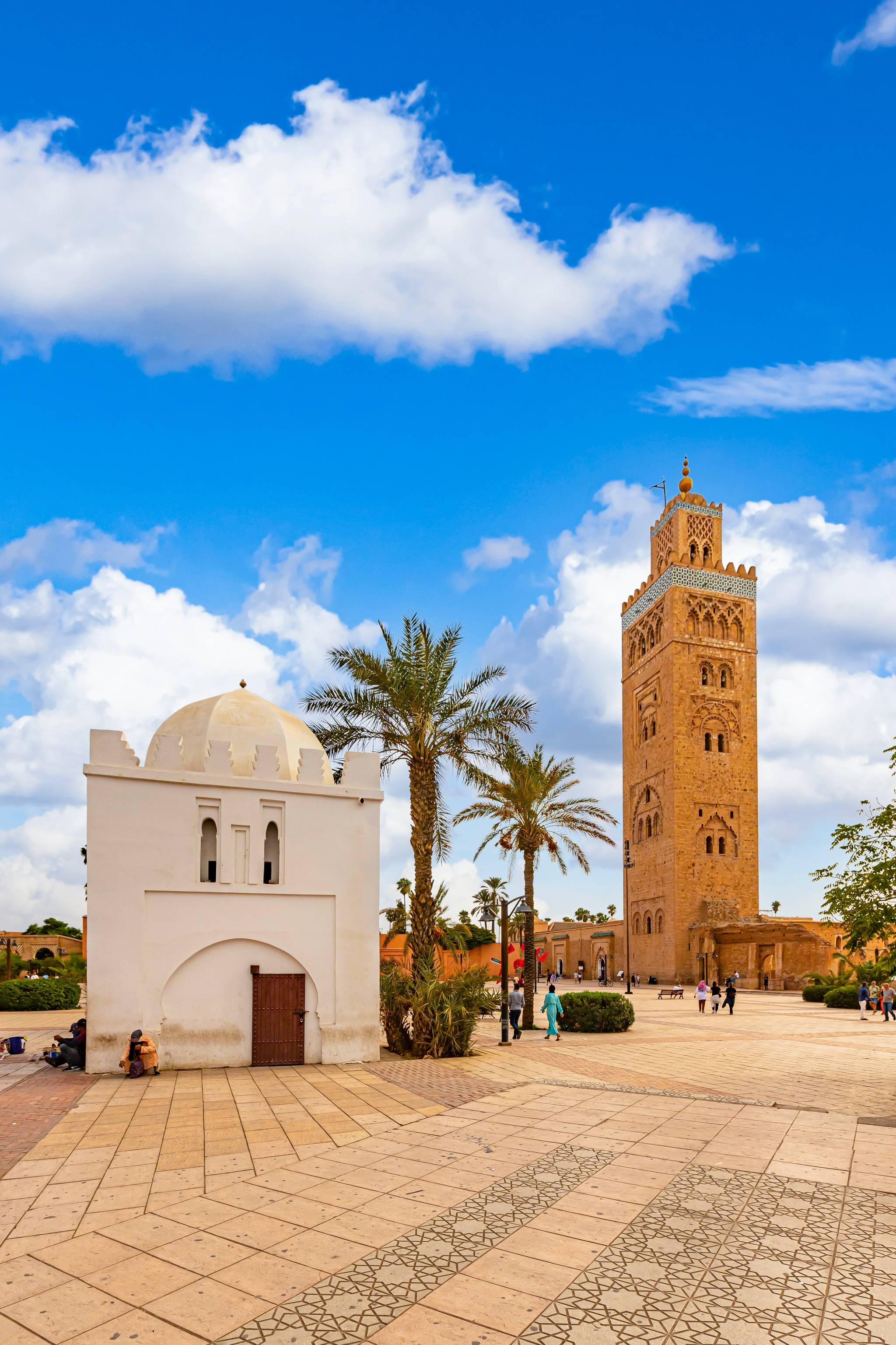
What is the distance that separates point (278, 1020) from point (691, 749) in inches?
1696

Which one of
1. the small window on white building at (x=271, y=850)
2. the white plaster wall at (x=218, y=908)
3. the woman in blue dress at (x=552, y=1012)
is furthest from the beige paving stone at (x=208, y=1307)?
the woman in blue dress at (x=552, y=1012)

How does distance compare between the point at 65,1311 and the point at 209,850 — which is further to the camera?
the point at 209,850

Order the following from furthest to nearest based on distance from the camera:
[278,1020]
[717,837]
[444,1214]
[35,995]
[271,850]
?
[717,837] → [35,995] → [271,850] → [278,1020] → [444,1214]

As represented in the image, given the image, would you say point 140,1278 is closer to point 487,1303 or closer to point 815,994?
point 487,1303

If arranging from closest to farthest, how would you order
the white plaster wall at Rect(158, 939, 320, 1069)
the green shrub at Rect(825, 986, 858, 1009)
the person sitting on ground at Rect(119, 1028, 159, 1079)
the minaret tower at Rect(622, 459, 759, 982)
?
the person sitting on ground at Rect(119, 1028, 159, 1079)
the white plaster wall at Rect(158, 939, 320, 1069)
the green shrub at Rect(825, 986, 858, 1009)
the minaret tower at Rect(622, 459, 759, 982)

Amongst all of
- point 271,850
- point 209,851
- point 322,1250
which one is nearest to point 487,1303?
point 322,1250

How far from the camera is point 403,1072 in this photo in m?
14.7

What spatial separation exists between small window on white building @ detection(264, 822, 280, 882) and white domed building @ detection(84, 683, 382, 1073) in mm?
22

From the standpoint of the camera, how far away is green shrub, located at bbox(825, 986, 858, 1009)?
31328mm

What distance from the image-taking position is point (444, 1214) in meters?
7.11

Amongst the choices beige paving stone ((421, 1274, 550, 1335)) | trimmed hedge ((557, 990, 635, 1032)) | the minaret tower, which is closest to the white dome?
trimmed hedge ((557, 990, 635, 1032))

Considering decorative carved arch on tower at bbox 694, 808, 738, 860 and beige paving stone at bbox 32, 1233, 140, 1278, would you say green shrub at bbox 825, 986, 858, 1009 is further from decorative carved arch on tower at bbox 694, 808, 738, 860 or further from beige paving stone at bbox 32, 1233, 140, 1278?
beige paving stone at bbox 32, 1233, 140, 1278

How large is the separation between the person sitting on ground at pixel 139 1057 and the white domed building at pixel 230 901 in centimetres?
48

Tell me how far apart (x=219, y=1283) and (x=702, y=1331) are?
2.97 m
